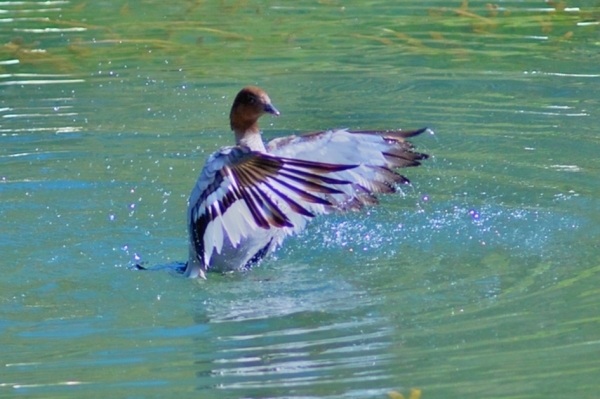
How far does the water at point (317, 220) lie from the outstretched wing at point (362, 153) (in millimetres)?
301

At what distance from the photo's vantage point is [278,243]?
6.91 m

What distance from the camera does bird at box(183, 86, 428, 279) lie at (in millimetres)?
5566

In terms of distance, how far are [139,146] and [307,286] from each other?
3.23m

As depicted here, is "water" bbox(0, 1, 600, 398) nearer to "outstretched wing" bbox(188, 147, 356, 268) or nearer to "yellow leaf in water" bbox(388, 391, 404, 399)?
"yellow leaf in water" bbox(388, 391, 404, 399)

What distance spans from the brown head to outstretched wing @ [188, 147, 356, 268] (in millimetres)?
1009

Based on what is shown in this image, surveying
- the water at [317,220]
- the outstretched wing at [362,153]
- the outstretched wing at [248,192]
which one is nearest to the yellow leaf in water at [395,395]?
the water at [317,220]

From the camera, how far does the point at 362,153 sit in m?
6.95

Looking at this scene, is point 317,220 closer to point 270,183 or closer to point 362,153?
point 362,153

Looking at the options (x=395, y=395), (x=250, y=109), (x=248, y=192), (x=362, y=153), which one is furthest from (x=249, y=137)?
(x=395, y=395)

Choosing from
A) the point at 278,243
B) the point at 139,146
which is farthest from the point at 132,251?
the point at 139,146

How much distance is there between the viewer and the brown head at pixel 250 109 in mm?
7105

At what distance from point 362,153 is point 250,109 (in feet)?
2.46

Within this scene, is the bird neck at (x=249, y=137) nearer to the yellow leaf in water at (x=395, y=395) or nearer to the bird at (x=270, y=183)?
the bird at (x=270, y=183)

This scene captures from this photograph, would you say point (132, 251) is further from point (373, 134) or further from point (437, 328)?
point (437, 328)
